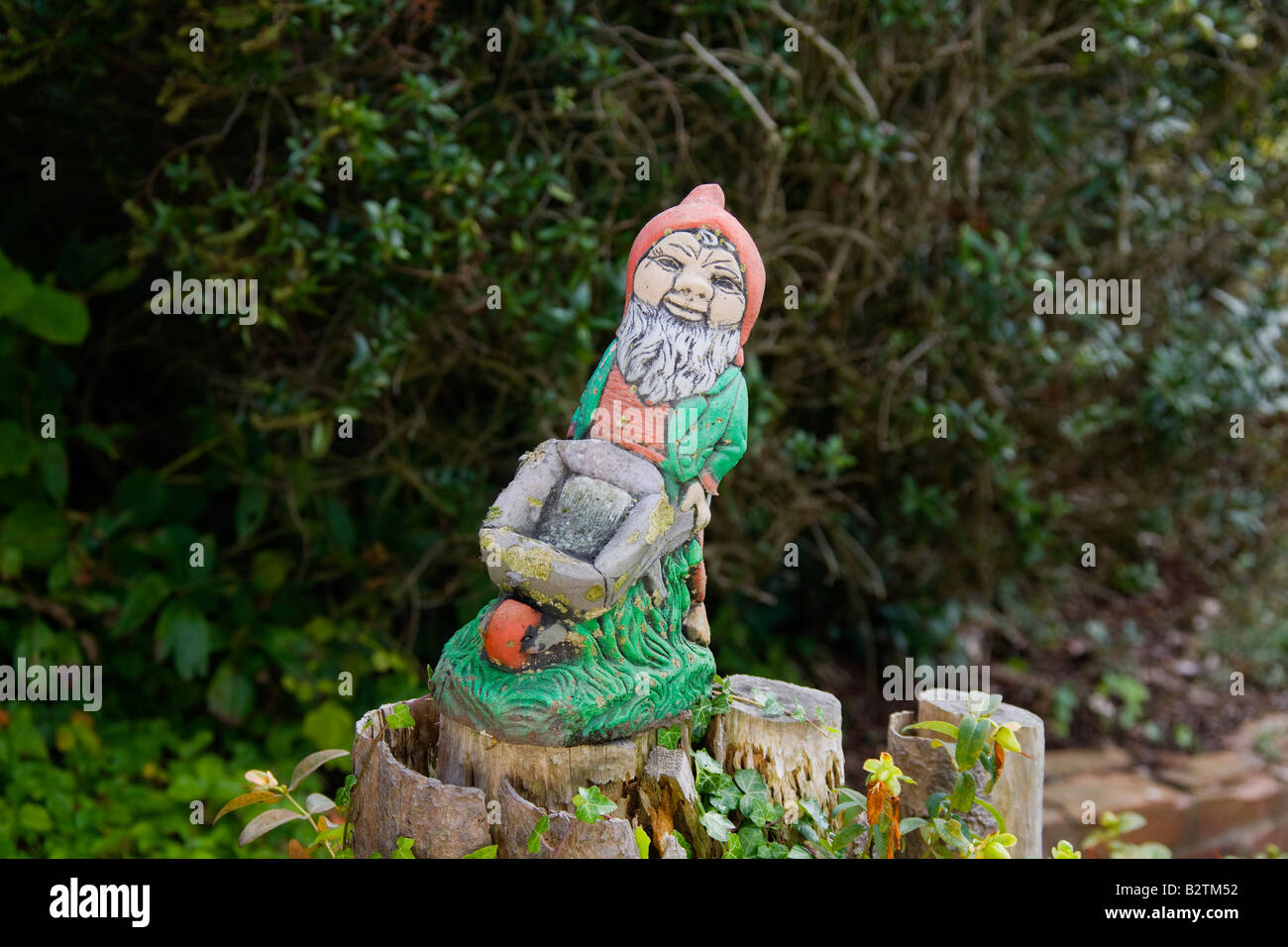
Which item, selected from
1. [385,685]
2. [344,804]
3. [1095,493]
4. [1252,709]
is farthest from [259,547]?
[1252,709]

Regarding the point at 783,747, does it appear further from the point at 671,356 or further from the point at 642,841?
the point at 671,356

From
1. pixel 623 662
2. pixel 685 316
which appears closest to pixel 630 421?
pixel 685 316

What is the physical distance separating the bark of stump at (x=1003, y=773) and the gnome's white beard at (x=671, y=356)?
1052 mm

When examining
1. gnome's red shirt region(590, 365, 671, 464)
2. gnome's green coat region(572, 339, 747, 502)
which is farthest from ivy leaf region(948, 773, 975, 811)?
gnome's red shirt region(590, 365, 671, 464)

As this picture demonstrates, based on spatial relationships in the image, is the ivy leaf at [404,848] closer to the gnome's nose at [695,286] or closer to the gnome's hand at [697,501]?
the gnome's hand at [697,501]

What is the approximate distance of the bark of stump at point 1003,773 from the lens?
2877 millimetres

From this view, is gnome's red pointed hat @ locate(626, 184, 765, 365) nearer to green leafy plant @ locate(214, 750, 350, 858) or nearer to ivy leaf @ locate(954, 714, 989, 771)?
ivy leaf @ locate(954, 714, 989, 771)

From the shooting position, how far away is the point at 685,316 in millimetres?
2607

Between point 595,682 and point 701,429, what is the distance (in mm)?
609

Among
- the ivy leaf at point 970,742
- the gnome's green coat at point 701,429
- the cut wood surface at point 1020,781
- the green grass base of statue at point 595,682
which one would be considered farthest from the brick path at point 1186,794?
the gnome's green coat at point 701,429

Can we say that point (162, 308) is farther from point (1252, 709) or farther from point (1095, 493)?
point (1252, 709)

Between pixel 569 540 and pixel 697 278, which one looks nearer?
pixel 569 540

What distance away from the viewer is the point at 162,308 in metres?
3.59

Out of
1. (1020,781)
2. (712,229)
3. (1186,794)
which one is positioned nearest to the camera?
(712,229)
